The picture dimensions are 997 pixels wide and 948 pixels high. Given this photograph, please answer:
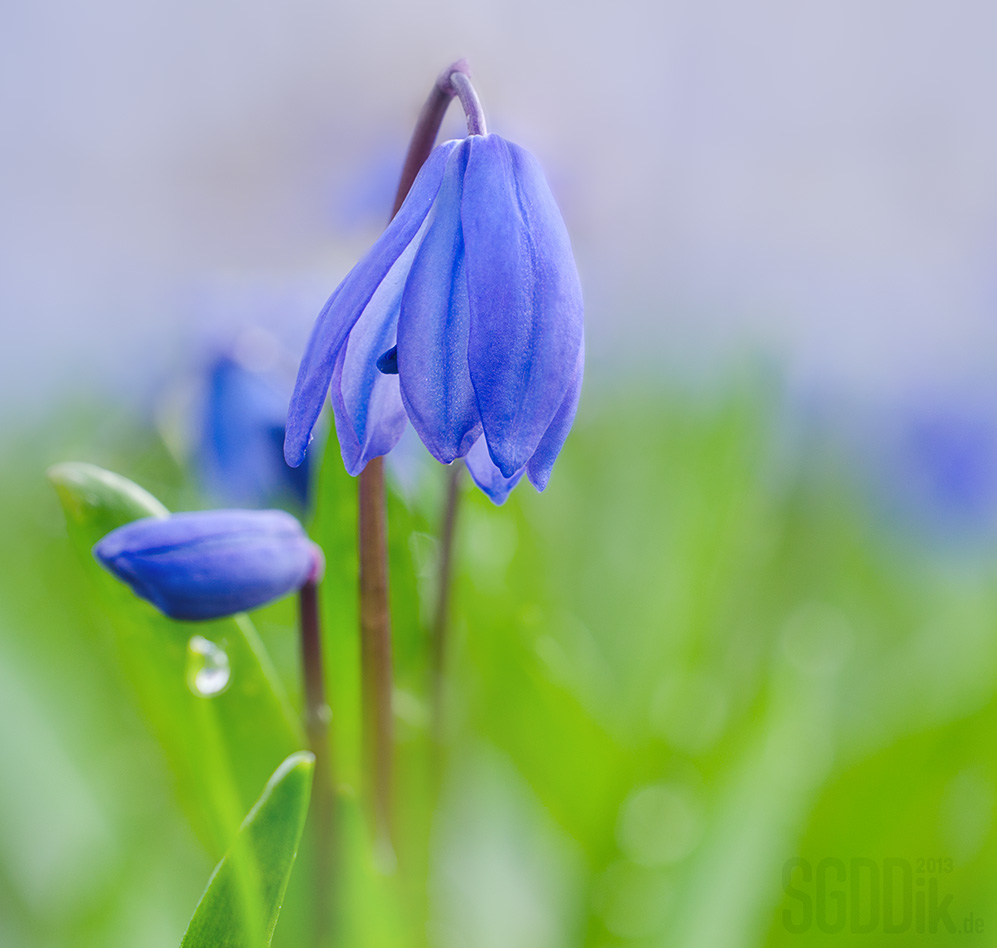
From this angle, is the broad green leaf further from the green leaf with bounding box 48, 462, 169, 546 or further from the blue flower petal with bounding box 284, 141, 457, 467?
the blue flower petal with bounding box 284, 141, 457, 467

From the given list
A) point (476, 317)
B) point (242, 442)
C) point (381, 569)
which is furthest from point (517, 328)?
point (242, 442)

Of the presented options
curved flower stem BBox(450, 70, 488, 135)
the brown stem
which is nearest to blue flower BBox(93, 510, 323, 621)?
the brown stem

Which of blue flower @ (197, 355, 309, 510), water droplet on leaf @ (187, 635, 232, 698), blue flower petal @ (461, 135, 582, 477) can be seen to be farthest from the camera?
blue flower @ (197, 355, 309, 510)

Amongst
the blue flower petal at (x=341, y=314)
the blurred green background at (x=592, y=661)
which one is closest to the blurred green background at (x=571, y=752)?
the blurred green background at (x=592, y=661)

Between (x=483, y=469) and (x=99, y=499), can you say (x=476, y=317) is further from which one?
(x=99, y=499)

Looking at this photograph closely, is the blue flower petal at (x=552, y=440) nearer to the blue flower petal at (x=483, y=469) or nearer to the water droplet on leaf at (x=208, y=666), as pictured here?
the blue flower petal at (x=483, y=469)

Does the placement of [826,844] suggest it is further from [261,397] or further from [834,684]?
[261,397]

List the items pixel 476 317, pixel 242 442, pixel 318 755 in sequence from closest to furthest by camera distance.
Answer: pixel 476 317, pixel 318 755, pixel 242 442
